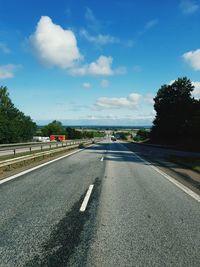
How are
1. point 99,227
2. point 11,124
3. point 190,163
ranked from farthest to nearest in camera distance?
1. point 11,124
2. point 190,163
3. point 99,227

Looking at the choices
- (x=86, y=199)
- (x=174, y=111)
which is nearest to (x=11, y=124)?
(x=174, y=111)

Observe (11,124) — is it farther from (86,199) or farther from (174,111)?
(86,199)

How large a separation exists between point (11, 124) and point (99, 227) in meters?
72.0

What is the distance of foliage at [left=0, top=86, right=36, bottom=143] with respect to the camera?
230ft

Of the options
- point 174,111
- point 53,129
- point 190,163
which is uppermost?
point 174,111

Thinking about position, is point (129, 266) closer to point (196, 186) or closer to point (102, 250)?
point (102, 250)

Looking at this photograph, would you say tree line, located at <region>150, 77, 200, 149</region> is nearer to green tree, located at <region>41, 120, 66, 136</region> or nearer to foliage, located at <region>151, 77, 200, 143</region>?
foliage, located at <region>151, 77, 200, 143</region>

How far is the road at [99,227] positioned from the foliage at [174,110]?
51512mm

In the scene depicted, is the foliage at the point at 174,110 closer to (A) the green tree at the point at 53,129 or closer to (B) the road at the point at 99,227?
(B) the road at the point at 99,227

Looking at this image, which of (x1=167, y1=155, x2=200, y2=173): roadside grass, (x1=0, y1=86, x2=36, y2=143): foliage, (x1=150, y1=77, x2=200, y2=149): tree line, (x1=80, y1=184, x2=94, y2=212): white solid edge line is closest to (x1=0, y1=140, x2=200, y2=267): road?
(x1=80, y1=184, x2=94, y2=212): white solid edge line

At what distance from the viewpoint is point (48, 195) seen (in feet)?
26.8

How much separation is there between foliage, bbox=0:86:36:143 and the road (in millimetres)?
63917

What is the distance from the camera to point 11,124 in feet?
241

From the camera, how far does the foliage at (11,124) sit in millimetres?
70206
